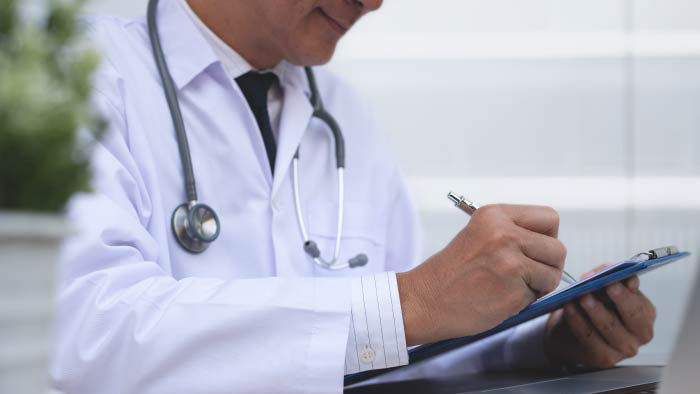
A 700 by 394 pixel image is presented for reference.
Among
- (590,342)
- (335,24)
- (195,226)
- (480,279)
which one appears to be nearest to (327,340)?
(480,279)

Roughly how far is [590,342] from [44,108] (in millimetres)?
881

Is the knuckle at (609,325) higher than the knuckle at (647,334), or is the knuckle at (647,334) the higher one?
the knuckle at (609,325)

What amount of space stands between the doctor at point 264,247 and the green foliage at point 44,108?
0.53ft

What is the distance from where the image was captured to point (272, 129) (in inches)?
47.1

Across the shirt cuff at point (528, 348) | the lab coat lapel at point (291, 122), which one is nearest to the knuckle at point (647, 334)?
the shirt cuff at point (528, 348)

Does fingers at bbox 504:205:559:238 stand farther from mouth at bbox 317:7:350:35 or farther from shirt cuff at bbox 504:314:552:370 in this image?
mouth at bbox 317:7:350:35

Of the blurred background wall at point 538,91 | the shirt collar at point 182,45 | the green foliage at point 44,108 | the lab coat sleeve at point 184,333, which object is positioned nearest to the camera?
the green foliage at point 44,108

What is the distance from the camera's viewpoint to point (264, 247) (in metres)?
1.09

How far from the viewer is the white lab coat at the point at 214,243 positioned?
758 millimetres

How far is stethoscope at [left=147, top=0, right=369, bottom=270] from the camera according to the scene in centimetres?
98

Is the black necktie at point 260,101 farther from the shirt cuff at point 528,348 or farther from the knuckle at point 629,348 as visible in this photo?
the knuckle at point 629,348

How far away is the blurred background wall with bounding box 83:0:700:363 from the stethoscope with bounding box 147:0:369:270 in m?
0.76

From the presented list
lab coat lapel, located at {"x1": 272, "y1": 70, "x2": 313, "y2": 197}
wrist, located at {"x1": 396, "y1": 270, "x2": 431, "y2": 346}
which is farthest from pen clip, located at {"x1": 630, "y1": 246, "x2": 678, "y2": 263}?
lab coat lapel, located at {"x1": 272, "y1": 70, "x2": 313, "y2": 197}

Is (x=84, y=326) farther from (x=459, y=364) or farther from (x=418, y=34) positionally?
(x=418, y=34)
